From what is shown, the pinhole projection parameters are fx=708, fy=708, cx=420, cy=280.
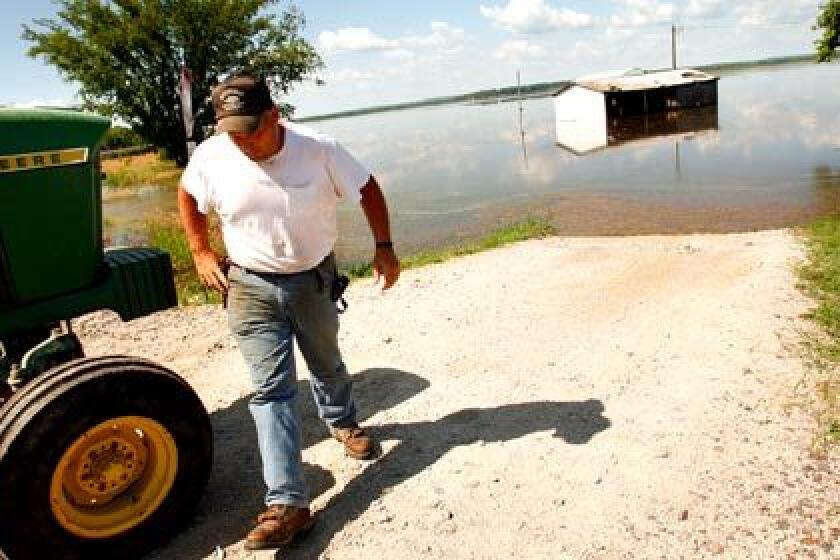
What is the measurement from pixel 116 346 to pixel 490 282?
12.6 feet

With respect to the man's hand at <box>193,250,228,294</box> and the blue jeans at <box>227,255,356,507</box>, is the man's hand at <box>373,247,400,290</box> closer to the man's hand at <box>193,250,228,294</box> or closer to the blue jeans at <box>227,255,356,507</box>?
A: the blue jeans at <box>227,255,356,507</box>

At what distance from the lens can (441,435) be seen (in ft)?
14.1

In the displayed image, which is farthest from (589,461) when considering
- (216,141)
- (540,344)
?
(216,141)

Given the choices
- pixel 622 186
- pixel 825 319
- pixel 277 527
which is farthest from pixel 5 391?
pixel 622 186

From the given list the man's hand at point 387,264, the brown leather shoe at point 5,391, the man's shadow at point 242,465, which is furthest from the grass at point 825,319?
the brown leather shoe at point 5,391

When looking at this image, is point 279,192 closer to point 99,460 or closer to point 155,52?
point 99,460

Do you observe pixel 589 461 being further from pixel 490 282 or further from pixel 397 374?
pixel 490 282

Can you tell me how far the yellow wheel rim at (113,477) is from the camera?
3135 mm

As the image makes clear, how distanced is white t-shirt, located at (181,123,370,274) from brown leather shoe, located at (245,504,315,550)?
3.68ft

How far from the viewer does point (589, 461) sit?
3789mm

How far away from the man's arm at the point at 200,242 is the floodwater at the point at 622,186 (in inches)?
421

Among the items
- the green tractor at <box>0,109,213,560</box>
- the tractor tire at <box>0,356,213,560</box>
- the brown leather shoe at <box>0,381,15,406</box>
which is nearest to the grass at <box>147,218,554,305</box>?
the brown leather shoe at <box>0,381,15,406</box>

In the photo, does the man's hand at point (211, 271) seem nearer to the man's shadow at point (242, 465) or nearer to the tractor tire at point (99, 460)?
the tractor tire at point (99, 460)

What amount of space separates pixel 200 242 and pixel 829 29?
83.6 feet
